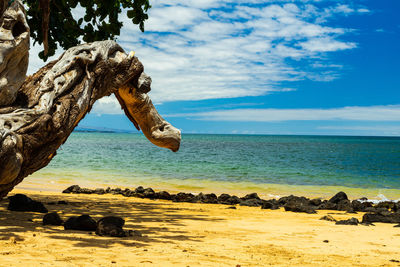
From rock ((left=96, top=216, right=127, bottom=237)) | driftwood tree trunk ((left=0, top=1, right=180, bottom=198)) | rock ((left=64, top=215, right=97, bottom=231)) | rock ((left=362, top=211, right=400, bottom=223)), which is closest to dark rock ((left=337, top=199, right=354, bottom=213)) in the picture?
rock ((left=362, top=211, right=400, bottom=223))

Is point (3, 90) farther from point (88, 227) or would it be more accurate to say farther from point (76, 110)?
point (88, 227)

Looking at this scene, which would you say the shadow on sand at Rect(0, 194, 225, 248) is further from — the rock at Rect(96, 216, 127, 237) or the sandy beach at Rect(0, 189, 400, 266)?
the rock at Rect(96, 216, 127, 237)

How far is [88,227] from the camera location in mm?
6043

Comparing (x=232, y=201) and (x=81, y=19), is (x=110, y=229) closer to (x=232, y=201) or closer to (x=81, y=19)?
(x=81, y=19)

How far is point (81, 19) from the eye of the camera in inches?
332

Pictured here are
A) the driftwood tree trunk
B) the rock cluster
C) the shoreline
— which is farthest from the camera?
the shoreline

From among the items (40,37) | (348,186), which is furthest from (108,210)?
(348,186)

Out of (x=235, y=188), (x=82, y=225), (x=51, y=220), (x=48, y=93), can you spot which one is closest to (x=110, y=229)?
(x=82, y=225)

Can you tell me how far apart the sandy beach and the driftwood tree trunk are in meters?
1.09

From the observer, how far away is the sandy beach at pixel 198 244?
4.48 meters

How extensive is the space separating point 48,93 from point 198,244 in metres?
2.99

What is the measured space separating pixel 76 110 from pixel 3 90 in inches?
33.7

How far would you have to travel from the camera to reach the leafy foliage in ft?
25.5

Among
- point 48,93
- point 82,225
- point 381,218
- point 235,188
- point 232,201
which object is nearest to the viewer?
point 48,93
